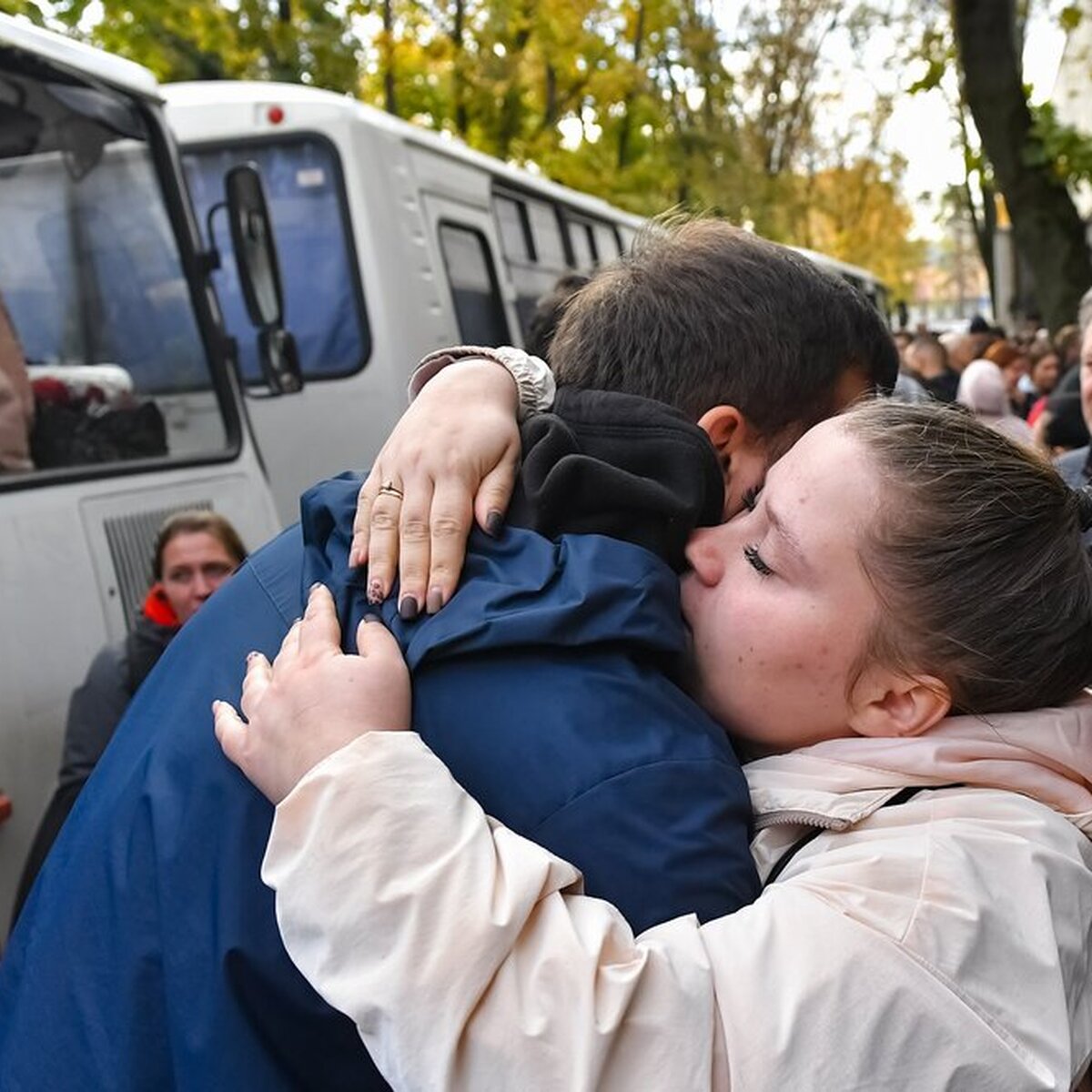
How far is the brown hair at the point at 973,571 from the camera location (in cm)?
153

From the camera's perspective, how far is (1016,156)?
1453cm

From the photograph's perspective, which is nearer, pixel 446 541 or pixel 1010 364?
pixel 446 541

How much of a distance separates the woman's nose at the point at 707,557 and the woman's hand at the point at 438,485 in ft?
0.64

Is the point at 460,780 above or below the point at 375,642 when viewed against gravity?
below

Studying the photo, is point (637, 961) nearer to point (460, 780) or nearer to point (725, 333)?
point (460, 780)

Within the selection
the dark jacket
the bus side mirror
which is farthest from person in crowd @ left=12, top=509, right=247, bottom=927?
the bus side mirror

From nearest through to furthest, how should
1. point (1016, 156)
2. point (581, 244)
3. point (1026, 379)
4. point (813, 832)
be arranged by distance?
point (813, 832)
point (581, 244)
point (1016, 156)
point (1026, 379)

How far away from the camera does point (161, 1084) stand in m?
1.44

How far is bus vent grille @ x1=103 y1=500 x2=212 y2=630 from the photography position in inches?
190

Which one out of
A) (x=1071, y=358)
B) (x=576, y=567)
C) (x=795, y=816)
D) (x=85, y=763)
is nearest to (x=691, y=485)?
(x=576, y=567)

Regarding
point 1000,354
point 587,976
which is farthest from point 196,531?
point 1000,354

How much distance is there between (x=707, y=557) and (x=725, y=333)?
268mm

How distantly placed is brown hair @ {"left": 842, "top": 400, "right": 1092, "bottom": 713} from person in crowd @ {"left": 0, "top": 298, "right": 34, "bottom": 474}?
3387 millimetres

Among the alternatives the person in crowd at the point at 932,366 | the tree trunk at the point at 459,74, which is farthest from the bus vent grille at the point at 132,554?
the tree trunk at the point at 459,74
